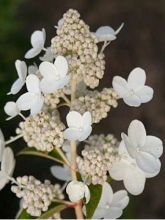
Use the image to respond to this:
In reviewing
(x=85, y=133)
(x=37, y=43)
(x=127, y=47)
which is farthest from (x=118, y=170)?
(x=127, y=47)

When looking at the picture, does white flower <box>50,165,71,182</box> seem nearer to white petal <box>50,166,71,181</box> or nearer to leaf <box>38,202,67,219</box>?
white petal <box>50,166,71,181</box>

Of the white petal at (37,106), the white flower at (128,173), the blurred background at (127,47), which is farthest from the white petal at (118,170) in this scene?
the blurred background at (127,47)

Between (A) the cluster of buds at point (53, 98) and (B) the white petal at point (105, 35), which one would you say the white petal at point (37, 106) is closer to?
(A) the cluster of buds at point (53, 98)

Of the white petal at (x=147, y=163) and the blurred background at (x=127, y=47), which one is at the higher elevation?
the blurred background at (x=127, y=47)

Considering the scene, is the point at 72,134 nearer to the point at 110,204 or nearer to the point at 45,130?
the point at 45,130

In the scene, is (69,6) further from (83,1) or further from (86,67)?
(86,67)

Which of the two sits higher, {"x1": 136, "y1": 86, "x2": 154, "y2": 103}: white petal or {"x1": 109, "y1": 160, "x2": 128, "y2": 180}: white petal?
{"x1": 136, "y1": 86, "x2": 154, "y2": 103}: white petal

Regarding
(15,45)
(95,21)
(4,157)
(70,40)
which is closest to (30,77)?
(70,40)

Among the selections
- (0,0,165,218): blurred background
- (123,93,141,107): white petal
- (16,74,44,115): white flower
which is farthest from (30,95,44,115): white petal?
(0,0,165,218): blurred background
